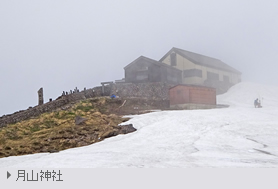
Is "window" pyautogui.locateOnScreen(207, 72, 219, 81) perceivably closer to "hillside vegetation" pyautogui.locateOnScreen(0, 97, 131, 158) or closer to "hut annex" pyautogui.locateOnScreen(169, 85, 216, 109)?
"hut annex" pyautogui.locateOnScreen(169, 85, 216, 109)

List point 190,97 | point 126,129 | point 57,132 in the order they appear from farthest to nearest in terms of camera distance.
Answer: point 190,97 < point 126,129 < point 57,132

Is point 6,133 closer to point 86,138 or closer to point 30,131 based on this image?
point 30,131

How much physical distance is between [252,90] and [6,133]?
139ft

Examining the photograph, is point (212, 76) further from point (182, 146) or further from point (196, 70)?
point (182, 146)

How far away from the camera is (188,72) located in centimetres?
5131

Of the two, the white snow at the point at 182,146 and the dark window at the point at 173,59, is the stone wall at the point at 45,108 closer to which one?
the white snow at the point at 182,146

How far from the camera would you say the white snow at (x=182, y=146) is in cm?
1238

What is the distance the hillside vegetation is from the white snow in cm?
144

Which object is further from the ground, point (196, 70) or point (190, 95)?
point (196, 70)

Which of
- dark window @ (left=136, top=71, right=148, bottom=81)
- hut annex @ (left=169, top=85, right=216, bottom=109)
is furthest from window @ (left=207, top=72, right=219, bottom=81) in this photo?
hut annex @ (left=169, top=85, right=216, bottom=109)

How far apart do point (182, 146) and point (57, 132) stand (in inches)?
335

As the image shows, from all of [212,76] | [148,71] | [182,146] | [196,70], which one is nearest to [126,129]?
[182,146]

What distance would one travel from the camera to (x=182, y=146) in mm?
15891

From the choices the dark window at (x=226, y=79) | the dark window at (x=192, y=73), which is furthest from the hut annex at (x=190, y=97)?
the dark window at (x=226, y=79)
